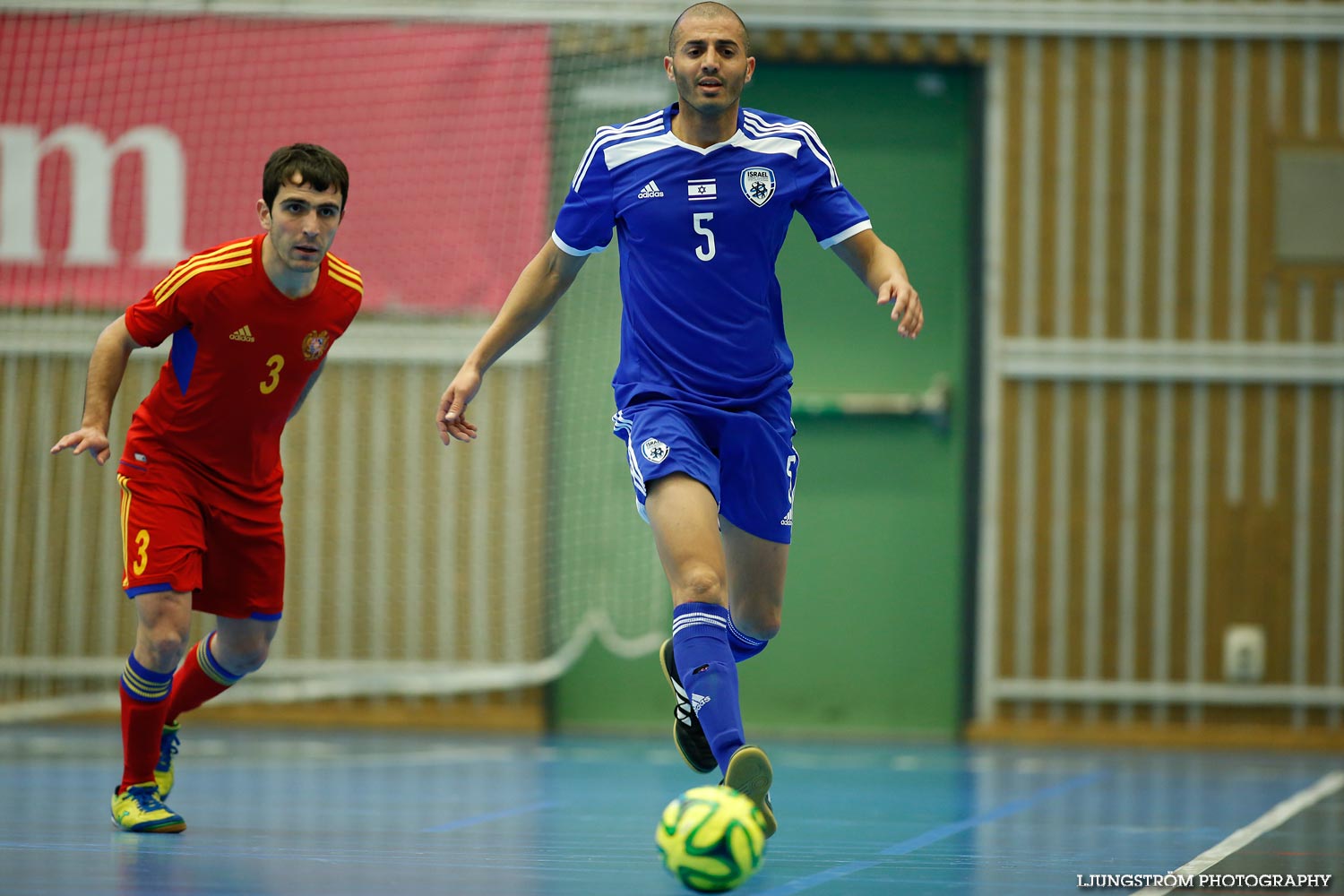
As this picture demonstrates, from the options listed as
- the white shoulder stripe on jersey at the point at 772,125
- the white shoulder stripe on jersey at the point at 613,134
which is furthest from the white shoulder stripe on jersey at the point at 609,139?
the white shoulder stripe on jersey at the point at 772,125

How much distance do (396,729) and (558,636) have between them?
1.07 metres

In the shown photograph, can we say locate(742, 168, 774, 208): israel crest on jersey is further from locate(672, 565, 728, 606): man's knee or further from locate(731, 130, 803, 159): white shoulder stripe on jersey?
locate(672, 565, 728, 606): man's knee

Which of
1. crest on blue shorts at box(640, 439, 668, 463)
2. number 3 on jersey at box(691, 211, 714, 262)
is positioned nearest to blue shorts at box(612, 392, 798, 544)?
crest on blue shorts at box(640, 439, 668, 463)

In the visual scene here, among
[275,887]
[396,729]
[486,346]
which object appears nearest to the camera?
[275,887]

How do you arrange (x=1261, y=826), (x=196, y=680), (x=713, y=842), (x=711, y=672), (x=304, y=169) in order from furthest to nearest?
(x=1261, y=826)
(x=196, y=680)
(x=304, y=169)
(x=711, y=672)
(x=713, y=842)

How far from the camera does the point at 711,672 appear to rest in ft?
13.0

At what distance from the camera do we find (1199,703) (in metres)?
9.21

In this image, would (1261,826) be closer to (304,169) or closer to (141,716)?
(141,716)

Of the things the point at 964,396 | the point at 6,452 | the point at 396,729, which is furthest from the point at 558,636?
the point at 6,452

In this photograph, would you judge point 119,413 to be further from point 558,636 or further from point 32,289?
point 558,636

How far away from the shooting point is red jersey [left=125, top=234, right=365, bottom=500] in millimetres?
4848

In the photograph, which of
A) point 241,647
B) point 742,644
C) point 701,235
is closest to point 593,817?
point 742,644

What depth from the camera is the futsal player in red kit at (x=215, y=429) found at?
4.74 meters

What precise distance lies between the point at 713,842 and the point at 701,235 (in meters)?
1.69
